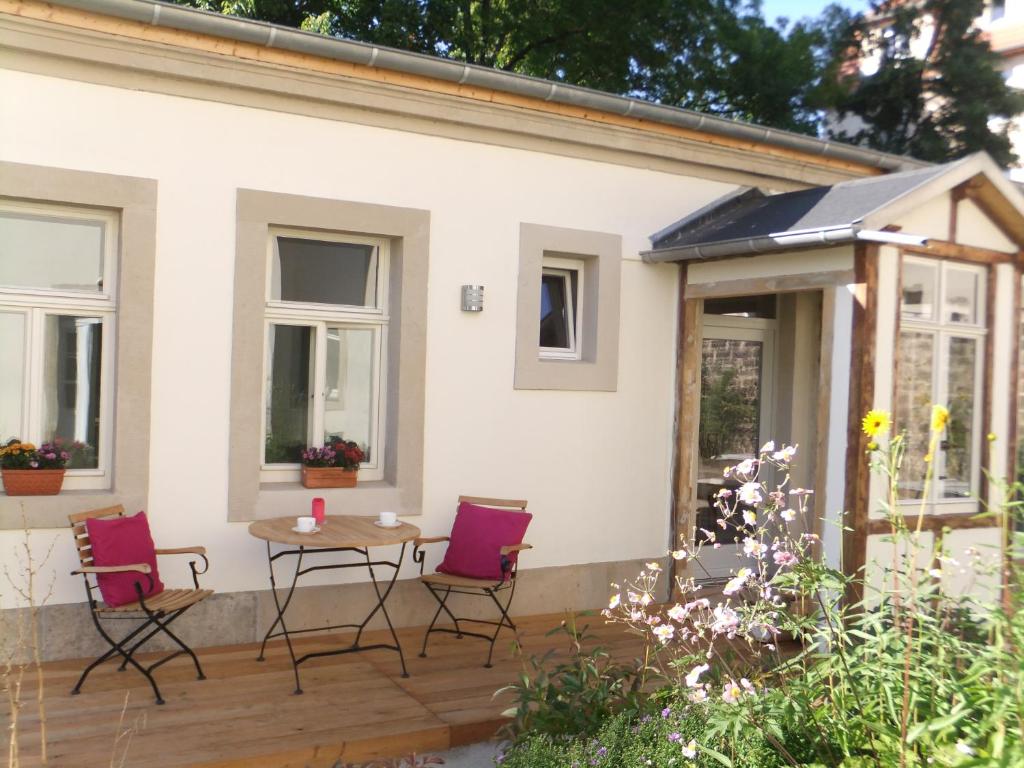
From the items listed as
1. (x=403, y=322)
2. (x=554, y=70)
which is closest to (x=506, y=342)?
(x=403, y=322)

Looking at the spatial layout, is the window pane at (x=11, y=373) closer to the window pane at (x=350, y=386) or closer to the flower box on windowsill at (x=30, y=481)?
the flower box on windowsill at (x=30, y=481)

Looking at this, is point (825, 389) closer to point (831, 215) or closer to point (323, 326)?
point (831, 215)

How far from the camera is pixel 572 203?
22.9 ft

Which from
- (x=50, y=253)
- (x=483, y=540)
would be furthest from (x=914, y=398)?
(x=50, y=253)

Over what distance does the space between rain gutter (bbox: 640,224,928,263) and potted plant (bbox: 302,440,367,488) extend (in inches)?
102

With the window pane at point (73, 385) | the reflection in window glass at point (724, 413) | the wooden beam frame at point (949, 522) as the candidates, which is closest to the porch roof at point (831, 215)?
the reflection in window glass at point (724, 413)

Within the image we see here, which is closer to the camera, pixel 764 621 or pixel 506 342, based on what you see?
pixel 764 621

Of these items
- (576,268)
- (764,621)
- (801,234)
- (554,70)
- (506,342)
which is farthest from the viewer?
(554,70)

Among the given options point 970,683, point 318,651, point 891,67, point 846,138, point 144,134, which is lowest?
point 318,651

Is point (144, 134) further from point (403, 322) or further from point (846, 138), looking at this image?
point (846, 138)

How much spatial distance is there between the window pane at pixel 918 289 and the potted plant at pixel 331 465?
3539mm

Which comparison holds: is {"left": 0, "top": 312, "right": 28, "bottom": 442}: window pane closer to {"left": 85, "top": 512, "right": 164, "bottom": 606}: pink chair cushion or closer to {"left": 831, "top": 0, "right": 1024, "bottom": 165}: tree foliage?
{"left": 85, "top": 512, "right": 164, "bottom": 606}: pink chair cushion

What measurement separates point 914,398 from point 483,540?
2942 mm

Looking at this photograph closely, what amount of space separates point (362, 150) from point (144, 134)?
1.28 m
